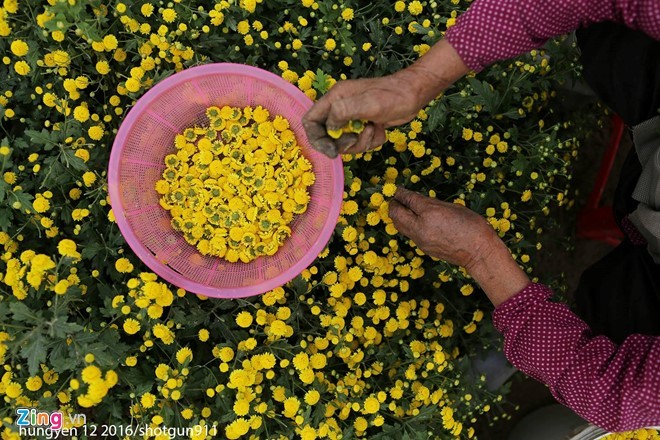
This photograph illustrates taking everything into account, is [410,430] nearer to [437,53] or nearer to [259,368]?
[259,368]

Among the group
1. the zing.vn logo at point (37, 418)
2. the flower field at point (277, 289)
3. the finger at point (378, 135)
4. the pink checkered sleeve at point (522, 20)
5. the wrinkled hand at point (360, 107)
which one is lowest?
the zing.vn logo at point (37, 418)

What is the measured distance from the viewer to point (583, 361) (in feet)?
4.30

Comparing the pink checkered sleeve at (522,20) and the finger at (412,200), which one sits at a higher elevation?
the pink checkered sleeve at (522,20)

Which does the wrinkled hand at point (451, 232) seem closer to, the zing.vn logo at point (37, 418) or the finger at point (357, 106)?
the finger at point (357, 106)

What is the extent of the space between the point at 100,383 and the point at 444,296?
1108 mm

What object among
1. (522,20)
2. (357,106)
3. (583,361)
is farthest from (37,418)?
(522,20)

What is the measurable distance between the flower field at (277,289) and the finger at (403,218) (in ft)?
0.19

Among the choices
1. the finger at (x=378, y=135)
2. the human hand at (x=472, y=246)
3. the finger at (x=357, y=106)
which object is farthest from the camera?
the human hand at (x=472, y=246)

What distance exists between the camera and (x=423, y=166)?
1869 millimetres

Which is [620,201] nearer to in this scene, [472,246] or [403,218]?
[472,246]

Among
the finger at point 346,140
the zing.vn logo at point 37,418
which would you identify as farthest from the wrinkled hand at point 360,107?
the zing.vn logo at point 37,418

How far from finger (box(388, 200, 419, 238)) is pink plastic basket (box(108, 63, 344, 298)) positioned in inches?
7.2

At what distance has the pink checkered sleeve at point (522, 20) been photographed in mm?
1204

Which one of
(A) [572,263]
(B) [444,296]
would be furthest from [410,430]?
(A) [572,263]
